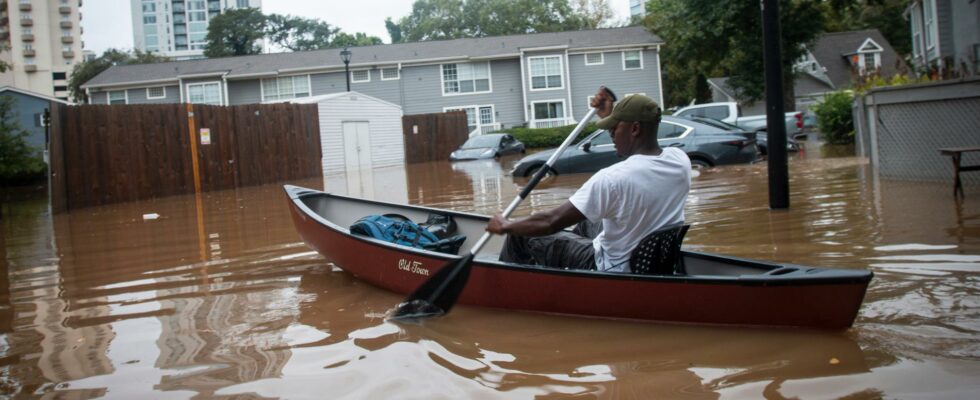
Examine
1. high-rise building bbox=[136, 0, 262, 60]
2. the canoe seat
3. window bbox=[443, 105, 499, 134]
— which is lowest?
the canoe seat

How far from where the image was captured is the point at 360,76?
44312mm

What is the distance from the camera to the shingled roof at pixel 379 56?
144 ft

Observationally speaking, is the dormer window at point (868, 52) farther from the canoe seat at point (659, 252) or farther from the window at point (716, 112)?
the canoe seat at point (659, 252)

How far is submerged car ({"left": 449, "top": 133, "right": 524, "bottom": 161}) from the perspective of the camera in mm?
31422

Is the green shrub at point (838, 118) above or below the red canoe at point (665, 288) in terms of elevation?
above

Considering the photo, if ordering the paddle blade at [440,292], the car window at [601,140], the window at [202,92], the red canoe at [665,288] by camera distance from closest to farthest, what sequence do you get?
the red canoe at [665,288] → the paddle blade at [440,292] → the car window at [601,140] → the window at [202,92]

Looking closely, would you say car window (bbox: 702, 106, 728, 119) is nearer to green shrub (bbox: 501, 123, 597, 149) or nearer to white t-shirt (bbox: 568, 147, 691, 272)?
green shrub (bbox: 501, 123, 597, 149)

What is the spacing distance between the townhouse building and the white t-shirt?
39.1 meters

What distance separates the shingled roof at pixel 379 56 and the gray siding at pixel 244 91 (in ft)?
2.35

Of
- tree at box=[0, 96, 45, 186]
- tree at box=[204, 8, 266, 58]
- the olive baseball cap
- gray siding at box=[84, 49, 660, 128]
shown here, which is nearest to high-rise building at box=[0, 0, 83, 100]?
tree at box=[204, 8, 266, 58]

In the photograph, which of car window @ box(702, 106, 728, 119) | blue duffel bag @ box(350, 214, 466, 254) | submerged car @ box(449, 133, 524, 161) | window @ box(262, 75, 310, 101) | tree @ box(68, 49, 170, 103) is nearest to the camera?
blue duffel bag @ box(350, 214, 466, 254)

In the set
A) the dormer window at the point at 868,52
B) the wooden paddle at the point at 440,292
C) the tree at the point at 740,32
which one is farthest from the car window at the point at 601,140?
the dormer window at the point at 868,52

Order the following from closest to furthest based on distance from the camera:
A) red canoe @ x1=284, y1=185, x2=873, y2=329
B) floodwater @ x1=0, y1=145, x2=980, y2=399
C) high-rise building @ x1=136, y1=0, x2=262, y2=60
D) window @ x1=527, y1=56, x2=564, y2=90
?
floodwater @ x1=0, y1=145, x2=980, y2=399
red canoe @ x1=284, y1=185, x2=873, y2=329
window @ x1=527, y1=56, x2=564, y2=90
high-rise building @ x1=136, y1=0, x2=262, y2=60

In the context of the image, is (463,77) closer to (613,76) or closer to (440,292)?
(613,76)
